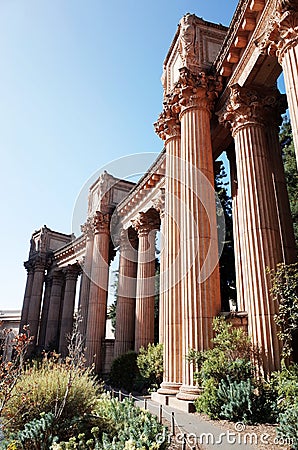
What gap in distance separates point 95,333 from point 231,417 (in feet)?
65.5

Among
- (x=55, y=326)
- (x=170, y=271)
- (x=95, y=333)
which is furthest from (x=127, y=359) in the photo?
(x=55, y=326)

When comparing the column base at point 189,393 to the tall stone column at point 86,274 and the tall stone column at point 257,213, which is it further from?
the tall stone column at point 86,274

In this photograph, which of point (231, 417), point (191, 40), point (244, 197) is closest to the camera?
point (231, 417)

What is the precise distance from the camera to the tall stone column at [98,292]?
26859 millimetres

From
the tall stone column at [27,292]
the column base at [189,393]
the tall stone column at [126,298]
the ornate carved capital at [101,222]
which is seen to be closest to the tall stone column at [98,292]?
the ornate carved capital at [101,222]

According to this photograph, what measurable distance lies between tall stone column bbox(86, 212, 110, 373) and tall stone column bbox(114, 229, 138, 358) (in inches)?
83.4

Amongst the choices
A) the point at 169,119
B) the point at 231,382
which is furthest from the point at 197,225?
the point at 169,119

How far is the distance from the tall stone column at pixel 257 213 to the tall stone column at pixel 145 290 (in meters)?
11.2

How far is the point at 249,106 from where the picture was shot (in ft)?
42.9

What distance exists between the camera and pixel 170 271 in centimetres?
1448

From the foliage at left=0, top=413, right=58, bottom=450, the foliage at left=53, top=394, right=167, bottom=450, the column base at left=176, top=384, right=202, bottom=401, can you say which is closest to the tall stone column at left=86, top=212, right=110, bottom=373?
the column base at left=176, top=384, right=202, bottom=401

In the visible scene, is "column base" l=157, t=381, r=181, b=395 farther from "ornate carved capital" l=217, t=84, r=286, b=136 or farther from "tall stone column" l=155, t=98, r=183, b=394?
"ornate carved capital" l=217, t=84, r=286, b=136

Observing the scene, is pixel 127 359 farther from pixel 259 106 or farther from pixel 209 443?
pixel 259 106

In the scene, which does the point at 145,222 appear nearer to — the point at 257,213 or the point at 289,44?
the point at 257,213
